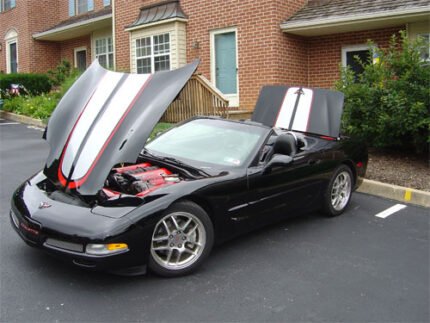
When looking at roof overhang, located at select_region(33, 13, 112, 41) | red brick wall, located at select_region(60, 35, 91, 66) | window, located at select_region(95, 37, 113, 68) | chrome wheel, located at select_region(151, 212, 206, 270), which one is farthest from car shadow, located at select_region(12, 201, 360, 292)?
red brick wall, located at select_region(60, 35, 91, 66)

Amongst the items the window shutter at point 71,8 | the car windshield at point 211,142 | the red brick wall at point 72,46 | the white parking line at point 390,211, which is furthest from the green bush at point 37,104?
the white parking line at point 390,211

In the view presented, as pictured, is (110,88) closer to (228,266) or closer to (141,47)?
(228,266)

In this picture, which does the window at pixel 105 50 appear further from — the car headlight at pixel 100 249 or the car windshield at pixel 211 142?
Answer: the car headlight at pixel 100 249

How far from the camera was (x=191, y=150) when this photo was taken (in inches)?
183

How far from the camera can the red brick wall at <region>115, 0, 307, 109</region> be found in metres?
11.0

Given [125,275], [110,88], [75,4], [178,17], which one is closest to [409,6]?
[178,17]

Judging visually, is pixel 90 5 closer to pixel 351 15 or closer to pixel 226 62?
pixel 226 62

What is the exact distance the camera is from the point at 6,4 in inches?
845

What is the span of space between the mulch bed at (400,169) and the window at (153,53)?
23.2 ft

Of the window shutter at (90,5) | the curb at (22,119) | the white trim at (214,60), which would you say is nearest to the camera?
the white trim at (214,60)

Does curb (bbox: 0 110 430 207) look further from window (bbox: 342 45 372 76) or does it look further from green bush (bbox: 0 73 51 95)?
green bush (bbox: 0 73 51 95)

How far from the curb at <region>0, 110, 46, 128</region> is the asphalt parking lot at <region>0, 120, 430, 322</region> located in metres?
8.98

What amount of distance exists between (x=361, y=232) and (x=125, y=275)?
271cm

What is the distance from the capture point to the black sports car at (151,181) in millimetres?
3395
